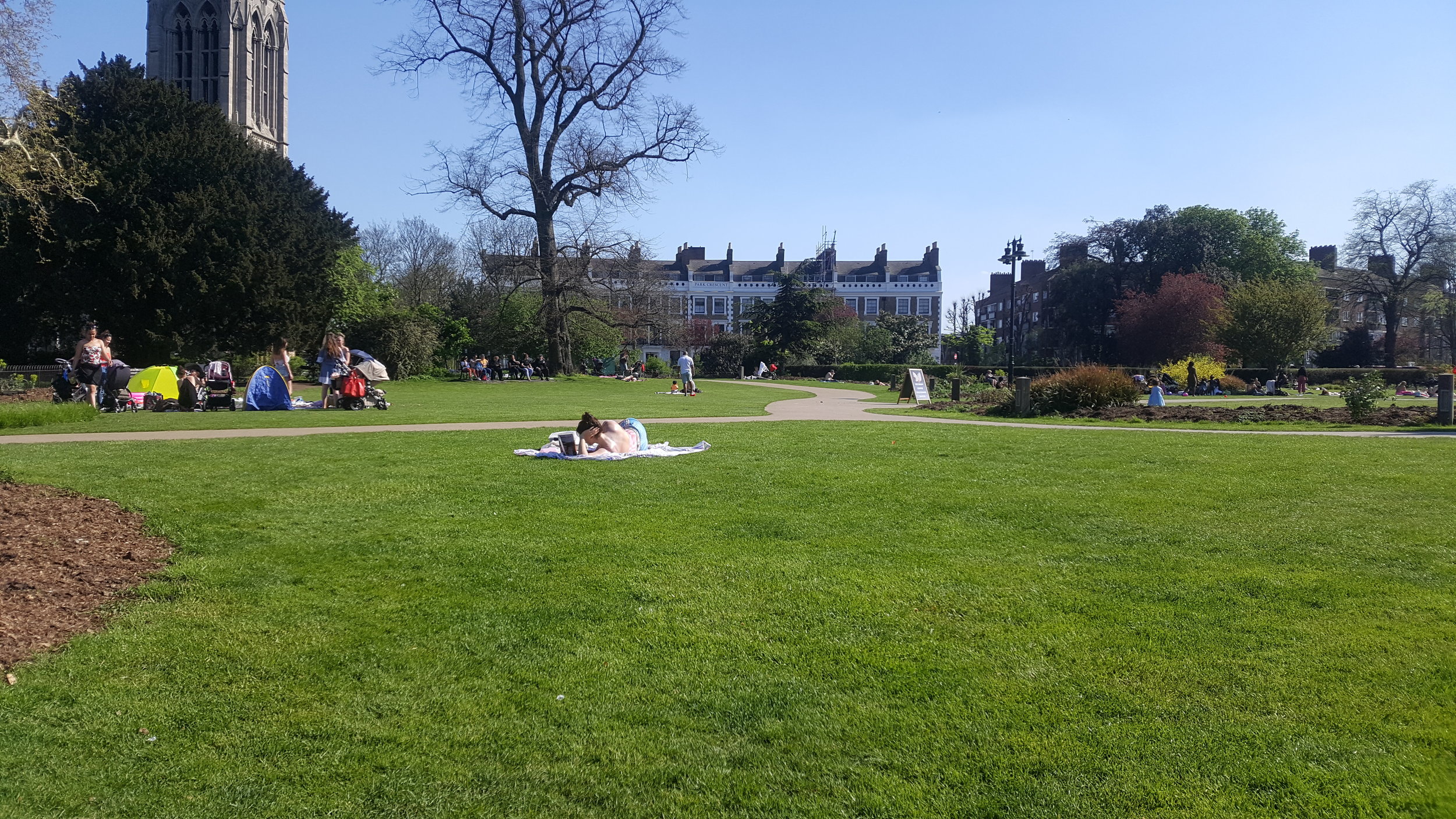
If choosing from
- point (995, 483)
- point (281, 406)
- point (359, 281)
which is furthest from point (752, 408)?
point (359, 281)

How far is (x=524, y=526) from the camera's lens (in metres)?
7.27

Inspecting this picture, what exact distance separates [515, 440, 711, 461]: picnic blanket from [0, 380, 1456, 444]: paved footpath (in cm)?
392

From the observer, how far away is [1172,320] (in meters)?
57.8

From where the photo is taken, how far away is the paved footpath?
1355cm

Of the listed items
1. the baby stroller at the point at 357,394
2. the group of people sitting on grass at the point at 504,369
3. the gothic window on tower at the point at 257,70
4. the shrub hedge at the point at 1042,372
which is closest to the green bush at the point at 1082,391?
the shrub hedge at the point at 1042,372

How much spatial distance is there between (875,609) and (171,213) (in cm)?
3432

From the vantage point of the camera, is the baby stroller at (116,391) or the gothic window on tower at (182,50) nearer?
the baby stroller at (116,391)

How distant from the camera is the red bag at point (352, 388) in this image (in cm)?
2041

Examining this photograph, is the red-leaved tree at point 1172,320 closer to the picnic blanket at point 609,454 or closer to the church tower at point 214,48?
the picnic blanket at point 609,454

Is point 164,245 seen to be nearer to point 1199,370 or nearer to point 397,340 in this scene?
point 397,340

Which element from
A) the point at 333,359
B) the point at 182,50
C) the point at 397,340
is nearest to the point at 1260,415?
the point at 333,359

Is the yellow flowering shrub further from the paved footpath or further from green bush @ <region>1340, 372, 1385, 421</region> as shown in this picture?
the paved footpath

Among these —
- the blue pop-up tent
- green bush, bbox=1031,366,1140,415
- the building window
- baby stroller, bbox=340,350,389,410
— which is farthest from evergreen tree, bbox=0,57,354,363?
the building window

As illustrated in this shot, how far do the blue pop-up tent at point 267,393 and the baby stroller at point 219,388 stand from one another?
1.22ft
